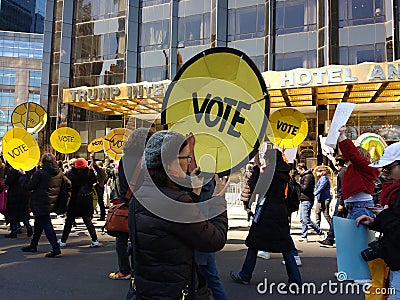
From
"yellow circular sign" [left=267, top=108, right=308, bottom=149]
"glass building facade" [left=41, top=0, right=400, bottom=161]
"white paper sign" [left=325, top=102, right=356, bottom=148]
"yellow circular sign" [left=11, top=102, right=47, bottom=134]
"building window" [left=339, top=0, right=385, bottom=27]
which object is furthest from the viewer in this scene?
"glass building facade" [left=41, top=0, right=400, bottom=161]

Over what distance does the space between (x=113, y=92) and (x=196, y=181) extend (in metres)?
18.4

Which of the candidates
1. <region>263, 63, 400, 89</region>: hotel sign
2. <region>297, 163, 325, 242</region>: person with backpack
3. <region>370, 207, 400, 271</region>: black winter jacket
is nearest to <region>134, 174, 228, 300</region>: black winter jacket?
<region>370, 207, 400, 271</region>: black winter jacket

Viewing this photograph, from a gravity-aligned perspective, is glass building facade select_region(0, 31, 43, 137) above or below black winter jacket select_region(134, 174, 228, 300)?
above

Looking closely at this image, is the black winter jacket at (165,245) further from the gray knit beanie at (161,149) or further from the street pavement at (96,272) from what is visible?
the street pavement at (96,272)

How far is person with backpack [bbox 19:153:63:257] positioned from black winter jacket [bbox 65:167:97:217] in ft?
1.27

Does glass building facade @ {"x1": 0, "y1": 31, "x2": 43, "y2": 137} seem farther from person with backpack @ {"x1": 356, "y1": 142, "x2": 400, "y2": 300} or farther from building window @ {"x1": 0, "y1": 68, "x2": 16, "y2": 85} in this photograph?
person with backpack @ {"x1": 356, "y1": 142, "x2": 400, "y2": 300}

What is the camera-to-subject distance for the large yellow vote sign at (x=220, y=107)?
253 centimetres

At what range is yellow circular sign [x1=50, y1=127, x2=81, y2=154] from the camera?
1378 cm

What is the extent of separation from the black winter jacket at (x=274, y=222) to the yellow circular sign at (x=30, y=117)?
9.13m

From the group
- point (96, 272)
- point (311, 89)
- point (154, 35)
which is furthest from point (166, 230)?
point (154, 35)

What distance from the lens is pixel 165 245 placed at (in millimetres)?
2084

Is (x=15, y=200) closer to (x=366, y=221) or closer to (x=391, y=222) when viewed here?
(x=366, y=221)

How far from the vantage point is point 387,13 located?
19.6 metres

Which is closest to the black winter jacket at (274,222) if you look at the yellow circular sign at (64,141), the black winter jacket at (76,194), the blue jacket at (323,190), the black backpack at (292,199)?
the black backpack at (292,199)
